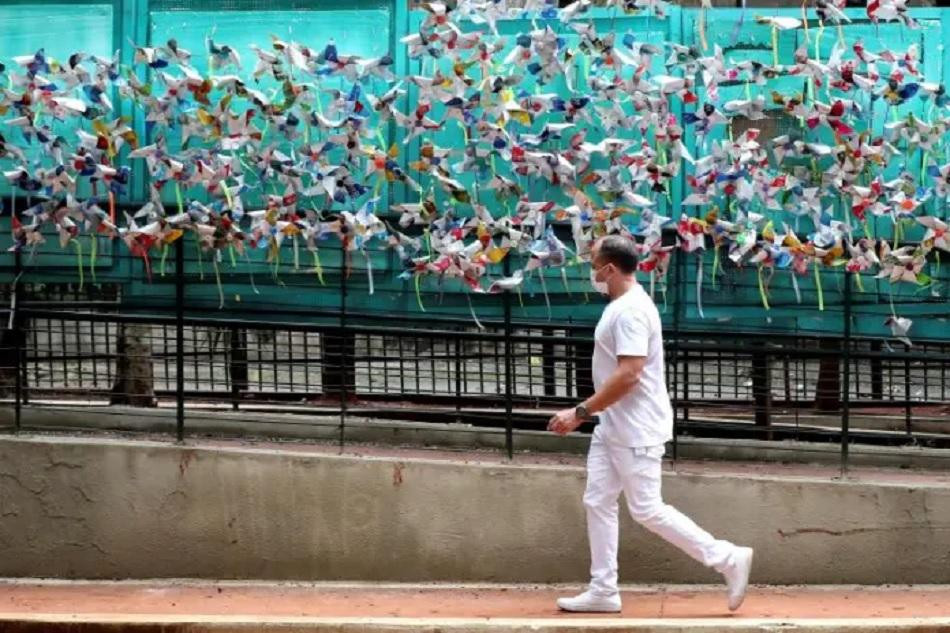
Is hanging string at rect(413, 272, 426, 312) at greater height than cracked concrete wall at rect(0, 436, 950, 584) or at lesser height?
greater

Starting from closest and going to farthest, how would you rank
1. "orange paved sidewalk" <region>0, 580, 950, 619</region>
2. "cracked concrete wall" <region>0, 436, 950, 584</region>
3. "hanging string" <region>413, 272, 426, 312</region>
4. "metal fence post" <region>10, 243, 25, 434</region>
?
"orange paved sidewalk" <region>0, 580, 950, 619</region>, "cracked concrete wall" <region>0, 436, 950, 584</region>, "metal fence post" <region>10, 243, 25, 434</region>, "hanging string" <region>413, 272, 426, 312</region>

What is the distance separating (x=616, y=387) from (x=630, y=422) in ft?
0.82

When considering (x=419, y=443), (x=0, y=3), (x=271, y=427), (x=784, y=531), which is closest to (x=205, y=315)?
(x=271, y=427)

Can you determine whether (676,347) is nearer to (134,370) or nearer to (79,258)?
(134,370)

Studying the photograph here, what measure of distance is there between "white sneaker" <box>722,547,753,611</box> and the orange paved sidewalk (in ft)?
0.72

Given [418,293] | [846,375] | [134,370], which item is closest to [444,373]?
[418,293]

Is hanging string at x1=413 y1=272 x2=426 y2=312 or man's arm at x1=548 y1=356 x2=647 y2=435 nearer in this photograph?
man's arm at x1=548 y1=356 x2=647 y2=435

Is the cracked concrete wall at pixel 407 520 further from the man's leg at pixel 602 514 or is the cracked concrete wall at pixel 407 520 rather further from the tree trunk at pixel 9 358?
the man's leg at pixel 602 514

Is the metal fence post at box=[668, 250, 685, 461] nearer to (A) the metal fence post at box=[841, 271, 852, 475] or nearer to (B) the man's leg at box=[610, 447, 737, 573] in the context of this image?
(A) the metal fence post at box=[841, 271, 852, 475]

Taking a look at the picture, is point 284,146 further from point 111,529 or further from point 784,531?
point 784,531

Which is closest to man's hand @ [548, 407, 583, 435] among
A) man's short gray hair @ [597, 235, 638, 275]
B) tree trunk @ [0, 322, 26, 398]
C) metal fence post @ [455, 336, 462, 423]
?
man's short gray hair @ [597, 235, 638, 275]

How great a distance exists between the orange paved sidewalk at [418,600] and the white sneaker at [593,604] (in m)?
0.08

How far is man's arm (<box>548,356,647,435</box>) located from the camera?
7754 mm

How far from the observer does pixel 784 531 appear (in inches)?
369
